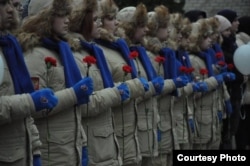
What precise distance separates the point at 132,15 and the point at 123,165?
1.73 meters

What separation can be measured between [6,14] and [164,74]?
3.88 metres

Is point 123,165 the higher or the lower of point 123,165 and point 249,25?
the lower

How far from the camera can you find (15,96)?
4504 millimetres

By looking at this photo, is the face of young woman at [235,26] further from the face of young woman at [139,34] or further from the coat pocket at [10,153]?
the coat pocket at [10,153]

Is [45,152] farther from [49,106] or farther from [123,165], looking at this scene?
[123,165]

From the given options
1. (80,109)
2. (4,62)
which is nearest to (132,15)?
(80,109)

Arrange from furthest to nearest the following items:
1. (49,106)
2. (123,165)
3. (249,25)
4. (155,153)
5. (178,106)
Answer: (249,25), (178,106), (155,153), (123,165), (49,106)

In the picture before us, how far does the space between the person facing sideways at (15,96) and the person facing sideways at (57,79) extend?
1.52 ft

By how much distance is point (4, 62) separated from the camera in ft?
15.5

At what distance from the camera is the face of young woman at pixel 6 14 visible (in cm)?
477

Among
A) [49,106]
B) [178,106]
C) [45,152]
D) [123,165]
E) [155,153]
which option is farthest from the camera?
[178,106]

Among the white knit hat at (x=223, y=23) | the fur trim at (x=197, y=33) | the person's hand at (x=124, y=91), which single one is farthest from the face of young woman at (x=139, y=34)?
the white knit hat at (x=223, y=23)

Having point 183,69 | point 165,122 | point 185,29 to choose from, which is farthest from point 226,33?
point 165,122

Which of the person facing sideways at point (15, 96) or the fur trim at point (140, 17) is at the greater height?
the fur trim at point (140, 17)
